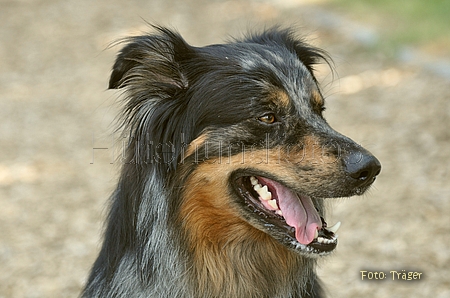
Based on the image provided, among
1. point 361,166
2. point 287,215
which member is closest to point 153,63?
point 287,215

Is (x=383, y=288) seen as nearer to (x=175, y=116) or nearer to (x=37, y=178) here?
(x=175, y=116)

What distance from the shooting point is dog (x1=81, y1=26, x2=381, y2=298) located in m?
3.36

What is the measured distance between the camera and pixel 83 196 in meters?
7.75

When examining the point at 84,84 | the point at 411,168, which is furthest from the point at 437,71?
the point at 84,84

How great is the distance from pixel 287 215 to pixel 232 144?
20.9 inches

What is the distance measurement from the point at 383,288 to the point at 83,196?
398 centimetres

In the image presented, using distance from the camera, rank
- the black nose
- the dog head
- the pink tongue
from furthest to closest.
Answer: the pink tongue < the dog head < the black nose

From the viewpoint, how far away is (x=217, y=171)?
3387 mm

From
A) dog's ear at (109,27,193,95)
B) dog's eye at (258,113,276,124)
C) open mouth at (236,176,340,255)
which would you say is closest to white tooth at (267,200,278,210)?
open mouth at (236,176,340,255)

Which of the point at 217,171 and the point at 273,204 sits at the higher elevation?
the point at 217,171

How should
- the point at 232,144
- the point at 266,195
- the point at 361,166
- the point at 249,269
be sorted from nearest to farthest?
1. the point at 361,166
2. the point at 232,144
3. the point at 266,195
4. the point at 249,269

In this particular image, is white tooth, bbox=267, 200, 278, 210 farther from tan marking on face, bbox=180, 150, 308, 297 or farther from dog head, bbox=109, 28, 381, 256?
tan marking on face, bbox=180, 150, 308, 297

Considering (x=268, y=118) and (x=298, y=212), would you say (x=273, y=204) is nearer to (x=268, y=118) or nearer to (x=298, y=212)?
(x=298, y=212)

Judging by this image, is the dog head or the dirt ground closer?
the dog head
